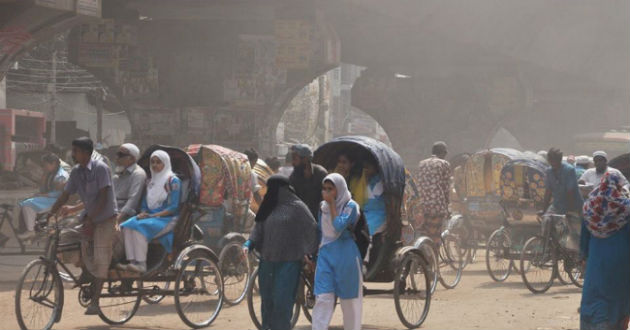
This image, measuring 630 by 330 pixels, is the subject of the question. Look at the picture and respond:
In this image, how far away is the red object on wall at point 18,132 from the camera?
34625mm

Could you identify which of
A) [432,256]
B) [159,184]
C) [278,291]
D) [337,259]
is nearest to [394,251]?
[337,259]

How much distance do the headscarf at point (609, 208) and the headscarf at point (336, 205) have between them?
180 cm

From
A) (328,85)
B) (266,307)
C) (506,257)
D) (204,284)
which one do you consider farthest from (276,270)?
(328,85)

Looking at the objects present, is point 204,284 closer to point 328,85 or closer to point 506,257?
point 506,257

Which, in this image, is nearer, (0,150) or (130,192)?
(130,192)

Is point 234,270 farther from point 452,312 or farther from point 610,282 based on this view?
point 610,282

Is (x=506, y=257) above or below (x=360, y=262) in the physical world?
below

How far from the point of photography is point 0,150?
3494 centimetres

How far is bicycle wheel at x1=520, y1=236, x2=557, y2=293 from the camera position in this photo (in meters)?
12.7

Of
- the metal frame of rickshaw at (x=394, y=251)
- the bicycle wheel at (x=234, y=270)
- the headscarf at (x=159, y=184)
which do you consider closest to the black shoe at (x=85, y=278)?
the headscarf at (x=159, y=184)

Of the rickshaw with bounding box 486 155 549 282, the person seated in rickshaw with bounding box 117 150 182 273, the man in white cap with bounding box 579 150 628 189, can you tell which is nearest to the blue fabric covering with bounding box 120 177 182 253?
the person seated in rickshaw with bounding box 117 150 182 273

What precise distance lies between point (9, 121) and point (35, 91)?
36.7 ft

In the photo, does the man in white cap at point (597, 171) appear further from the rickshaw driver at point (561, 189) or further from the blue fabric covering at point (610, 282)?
the blue fabric covering at point (610, 282)

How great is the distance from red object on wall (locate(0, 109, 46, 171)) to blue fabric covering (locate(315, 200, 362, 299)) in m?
26.9
